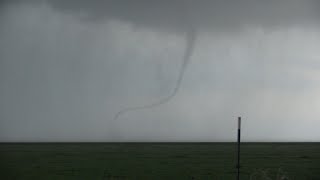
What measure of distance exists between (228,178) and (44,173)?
67.0 ft

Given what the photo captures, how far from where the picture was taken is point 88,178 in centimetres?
4912

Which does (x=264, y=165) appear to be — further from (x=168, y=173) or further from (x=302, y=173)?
(x=168, y=173)

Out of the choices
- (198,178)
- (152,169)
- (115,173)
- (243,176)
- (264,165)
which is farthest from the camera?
(264,165)

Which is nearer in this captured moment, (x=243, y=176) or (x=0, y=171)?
(x=243, y=176)

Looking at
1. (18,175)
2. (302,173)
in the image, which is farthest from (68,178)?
(302,173)

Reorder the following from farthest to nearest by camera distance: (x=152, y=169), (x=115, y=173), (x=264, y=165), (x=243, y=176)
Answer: (x=264, y=165) < (x=152, y=169) < (x=115, y=173) < (x=243, y=176)

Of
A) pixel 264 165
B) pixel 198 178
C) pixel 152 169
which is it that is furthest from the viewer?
pixel 264 165

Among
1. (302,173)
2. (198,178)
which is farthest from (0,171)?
(302,173)

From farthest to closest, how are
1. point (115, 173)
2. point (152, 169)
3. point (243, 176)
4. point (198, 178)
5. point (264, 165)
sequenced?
point (264, 165), point (152, 169), point (115, 173), point (243, 176), point (198, 178)

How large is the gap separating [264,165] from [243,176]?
19.4m

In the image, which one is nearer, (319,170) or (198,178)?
(198,178)

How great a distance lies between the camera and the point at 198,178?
1927 inches

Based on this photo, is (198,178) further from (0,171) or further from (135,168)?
(0,171)

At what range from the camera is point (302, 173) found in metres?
56.4
